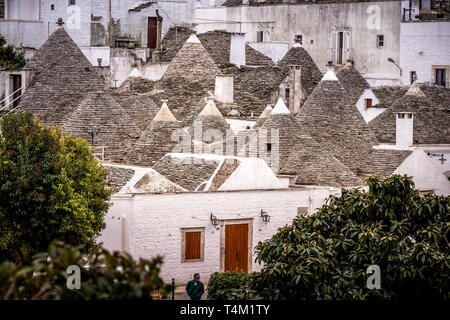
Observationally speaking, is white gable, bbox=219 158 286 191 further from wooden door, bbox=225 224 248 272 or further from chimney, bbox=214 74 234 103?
chimney, bbox=214 74 234 103

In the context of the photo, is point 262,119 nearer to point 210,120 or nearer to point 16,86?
point 210,120

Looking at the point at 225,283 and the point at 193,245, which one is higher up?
the point at 193,245

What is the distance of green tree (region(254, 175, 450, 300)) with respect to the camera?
23.0 meters

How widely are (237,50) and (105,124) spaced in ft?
56.4

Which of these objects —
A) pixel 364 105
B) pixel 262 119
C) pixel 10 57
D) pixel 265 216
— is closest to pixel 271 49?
pixel 364 105

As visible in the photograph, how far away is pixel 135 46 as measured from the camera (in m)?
68.7

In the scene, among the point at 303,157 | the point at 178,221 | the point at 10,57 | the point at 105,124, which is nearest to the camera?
the point at 178,221

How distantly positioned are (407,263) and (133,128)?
23.1m

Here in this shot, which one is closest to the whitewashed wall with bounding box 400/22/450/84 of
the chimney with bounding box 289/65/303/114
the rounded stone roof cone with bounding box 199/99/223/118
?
the chimney with bounding box 289/65/303/114

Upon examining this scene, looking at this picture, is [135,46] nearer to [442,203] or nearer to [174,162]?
[174,162]

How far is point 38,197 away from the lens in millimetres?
29547

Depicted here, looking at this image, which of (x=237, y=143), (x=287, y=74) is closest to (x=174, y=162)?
(x=237, y=143)

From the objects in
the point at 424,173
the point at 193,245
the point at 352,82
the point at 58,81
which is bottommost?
the point at 193,245

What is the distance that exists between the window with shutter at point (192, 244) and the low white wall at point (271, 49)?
3610 cm
